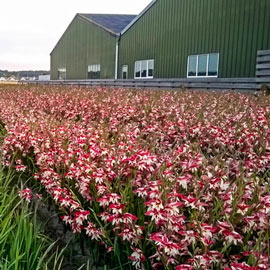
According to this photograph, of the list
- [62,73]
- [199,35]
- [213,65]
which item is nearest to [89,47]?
[62,73]

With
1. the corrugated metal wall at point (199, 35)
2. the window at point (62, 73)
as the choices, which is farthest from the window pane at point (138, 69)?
the window at point (62, 73)

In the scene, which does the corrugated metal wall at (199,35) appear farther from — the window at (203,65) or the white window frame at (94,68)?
the white window frame at (94,68)

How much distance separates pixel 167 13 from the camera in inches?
924

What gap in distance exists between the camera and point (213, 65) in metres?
19.6

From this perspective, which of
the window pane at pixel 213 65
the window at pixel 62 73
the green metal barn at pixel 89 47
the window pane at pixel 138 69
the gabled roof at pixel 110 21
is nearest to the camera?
the window pane at pixel 213 65

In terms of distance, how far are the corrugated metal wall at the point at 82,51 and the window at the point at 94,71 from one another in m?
0.45

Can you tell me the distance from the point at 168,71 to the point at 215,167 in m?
21.2

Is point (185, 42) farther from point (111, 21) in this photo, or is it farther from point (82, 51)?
point (82, 51)

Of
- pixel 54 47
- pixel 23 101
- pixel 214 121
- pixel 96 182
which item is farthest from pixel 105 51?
pixel 96 182

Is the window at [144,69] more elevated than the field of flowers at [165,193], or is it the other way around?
the window at [144,69]

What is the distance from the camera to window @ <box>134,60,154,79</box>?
25625 millimetres

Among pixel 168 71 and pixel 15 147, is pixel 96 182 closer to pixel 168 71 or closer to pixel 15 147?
pixel 15 147

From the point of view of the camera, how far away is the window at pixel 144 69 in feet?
84.1

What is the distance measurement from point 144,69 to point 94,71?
31.6ft
